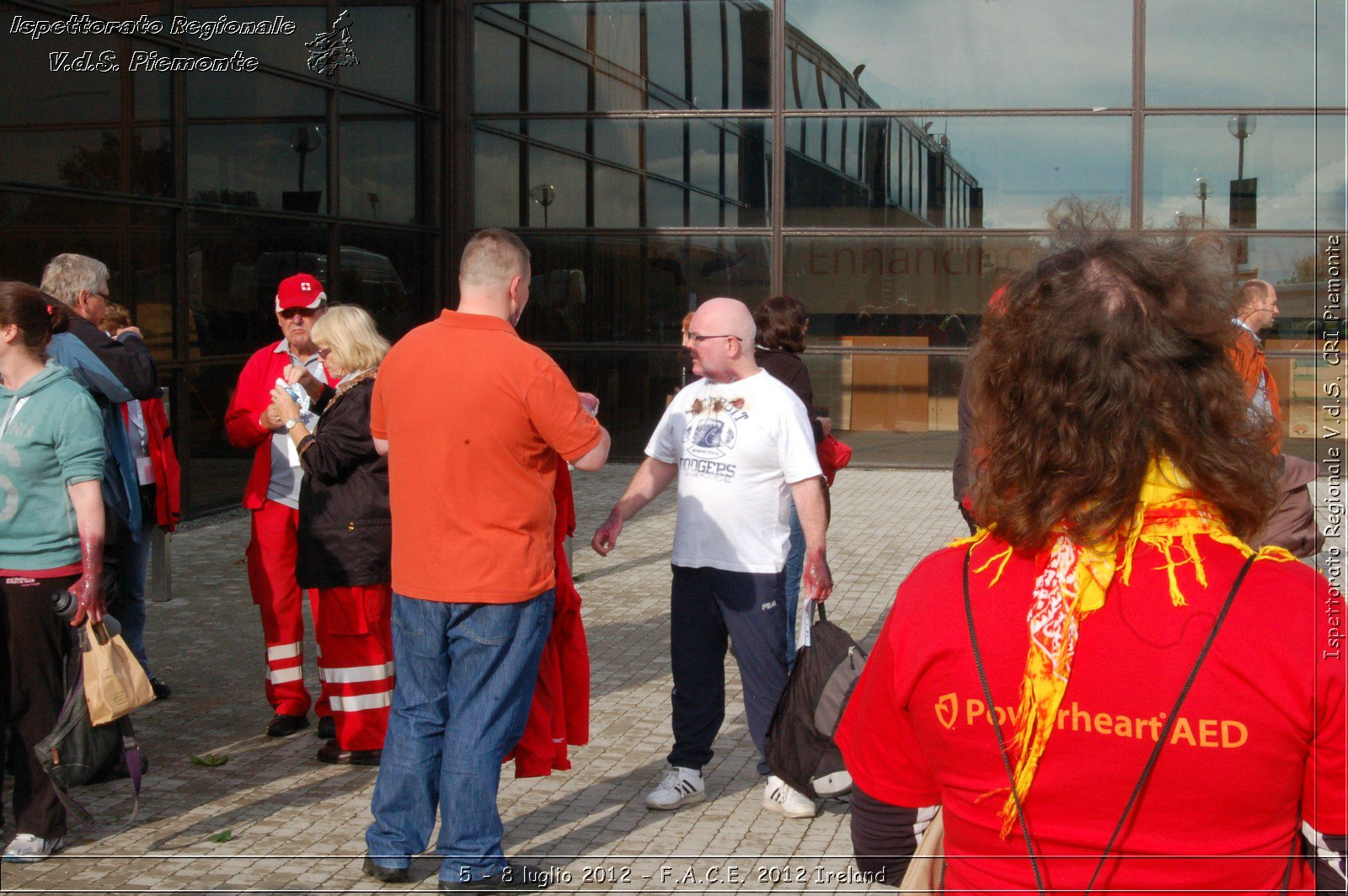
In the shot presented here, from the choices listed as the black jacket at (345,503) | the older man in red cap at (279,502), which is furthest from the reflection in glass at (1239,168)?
the black jacket at (345,503)

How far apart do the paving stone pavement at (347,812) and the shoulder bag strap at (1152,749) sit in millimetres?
2611

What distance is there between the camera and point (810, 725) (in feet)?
13.4

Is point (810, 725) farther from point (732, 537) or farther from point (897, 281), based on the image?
point (897, 281)

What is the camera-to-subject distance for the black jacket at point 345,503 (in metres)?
5.08

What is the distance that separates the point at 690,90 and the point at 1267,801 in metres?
15.7

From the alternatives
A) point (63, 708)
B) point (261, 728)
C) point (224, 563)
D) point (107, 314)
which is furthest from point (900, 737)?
point (224, 563)

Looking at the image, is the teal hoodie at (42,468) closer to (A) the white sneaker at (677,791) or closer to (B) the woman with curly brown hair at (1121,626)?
(A) the white sneaker at (677,791)

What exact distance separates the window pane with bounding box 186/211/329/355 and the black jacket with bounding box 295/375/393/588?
709 cm

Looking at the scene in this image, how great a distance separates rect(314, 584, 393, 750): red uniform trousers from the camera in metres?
5.24

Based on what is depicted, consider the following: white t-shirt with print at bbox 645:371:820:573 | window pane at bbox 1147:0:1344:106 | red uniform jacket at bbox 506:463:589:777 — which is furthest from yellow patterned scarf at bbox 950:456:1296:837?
window pane at bbox 1147:0:1344:106

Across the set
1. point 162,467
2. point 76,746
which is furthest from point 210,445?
point 76,746

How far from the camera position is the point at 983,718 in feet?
5.47

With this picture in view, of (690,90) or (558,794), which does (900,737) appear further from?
(690,90)

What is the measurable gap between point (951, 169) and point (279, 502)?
12.1 m
